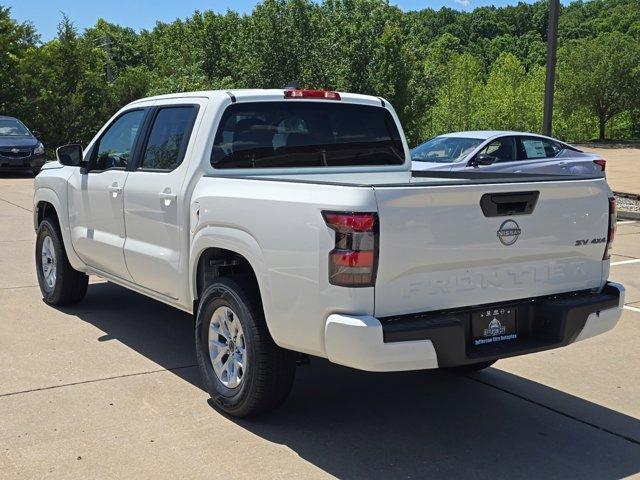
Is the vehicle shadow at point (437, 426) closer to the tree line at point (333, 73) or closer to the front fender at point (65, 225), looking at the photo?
the front fender at point (65, 225)

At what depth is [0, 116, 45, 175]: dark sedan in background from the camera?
2103 centimetres

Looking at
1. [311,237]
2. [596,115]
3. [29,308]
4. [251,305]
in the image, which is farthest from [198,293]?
[596,115]

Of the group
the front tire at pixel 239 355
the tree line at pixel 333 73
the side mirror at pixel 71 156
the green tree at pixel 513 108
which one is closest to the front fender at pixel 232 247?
the front tire at pixel 239 355

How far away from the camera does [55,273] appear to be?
718 centimetres

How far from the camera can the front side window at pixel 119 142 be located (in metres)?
6.10

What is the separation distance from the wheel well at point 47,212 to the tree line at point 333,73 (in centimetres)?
2266

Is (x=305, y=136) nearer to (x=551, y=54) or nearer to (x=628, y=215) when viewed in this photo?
(x=628, y=215)

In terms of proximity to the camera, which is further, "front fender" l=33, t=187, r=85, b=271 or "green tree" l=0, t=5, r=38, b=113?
"green tree" l=0, t=5, r=38, b=113

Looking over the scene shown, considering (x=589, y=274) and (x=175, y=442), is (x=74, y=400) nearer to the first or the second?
(x=175, y=442)

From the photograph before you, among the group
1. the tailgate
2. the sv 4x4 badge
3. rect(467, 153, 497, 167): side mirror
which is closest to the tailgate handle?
the tailgate

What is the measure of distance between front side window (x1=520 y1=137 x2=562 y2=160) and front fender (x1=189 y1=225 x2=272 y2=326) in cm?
1099

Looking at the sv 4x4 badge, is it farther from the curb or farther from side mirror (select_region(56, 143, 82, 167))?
the curb

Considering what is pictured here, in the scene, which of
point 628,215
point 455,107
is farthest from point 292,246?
point 455,107

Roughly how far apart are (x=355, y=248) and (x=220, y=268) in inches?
54.2
